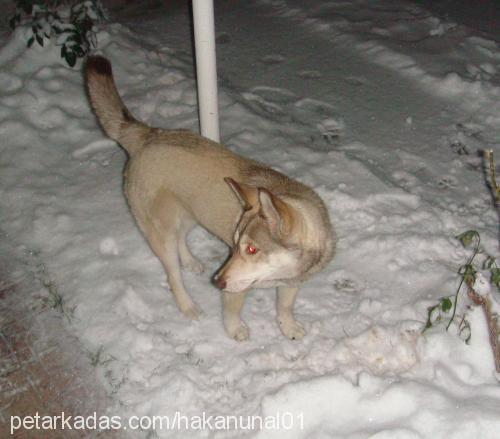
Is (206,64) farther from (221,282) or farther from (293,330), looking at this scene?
(293,330)

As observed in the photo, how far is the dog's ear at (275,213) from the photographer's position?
2.07 meters

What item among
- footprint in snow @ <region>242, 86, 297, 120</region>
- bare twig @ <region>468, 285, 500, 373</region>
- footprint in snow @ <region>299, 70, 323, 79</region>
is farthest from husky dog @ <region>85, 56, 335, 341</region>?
footprint in snow @ <region>299, 70, 323, 79</region>

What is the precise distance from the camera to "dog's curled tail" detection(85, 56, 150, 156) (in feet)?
9.74

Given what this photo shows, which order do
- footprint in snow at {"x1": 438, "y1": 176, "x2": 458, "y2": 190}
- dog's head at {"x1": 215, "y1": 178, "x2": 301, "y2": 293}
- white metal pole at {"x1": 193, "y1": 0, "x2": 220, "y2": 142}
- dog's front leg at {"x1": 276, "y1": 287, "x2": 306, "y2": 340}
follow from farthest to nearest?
footprint in snow at {"x1": 438, "y1": 176, "x2": 458, "y2": 190} < white metal pole at {"x1": 193, "y1": 0, "x2": 220, "y2": 142} < dog's front leg at {"x1": 276, "y1": 287, "x2": 306, "y2": 340} < dog's head at {"x1": 215, "y1": 178, "x2": 301, "y2": 293}

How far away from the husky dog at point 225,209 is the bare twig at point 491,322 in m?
0.78

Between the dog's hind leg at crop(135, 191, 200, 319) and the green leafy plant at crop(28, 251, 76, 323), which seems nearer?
the dog's hind leg at crop(135, 191, 200, 319)

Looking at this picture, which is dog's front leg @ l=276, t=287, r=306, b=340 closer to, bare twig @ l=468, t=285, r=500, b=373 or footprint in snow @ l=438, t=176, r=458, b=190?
bare twig @ l=468, t=285, r=500, b=373

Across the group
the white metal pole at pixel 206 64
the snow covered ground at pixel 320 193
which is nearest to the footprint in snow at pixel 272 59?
the snow covered ground at pixel 320 193

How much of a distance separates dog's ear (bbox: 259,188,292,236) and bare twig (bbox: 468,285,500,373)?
106 cm

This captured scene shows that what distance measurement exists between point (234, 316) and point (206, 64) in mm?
1649

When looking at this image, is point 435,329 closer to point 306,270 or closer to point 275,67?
point 306,270

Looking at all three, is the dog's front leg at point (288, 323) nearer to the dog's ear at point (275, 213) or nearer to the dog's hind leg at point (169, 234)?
the dog's hind leg at point (169, 234)

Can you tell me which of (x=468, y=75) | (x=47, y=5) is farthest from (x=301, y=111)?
(x=47, y=5)

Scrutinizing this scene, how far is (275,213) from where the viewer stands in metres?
2.12
